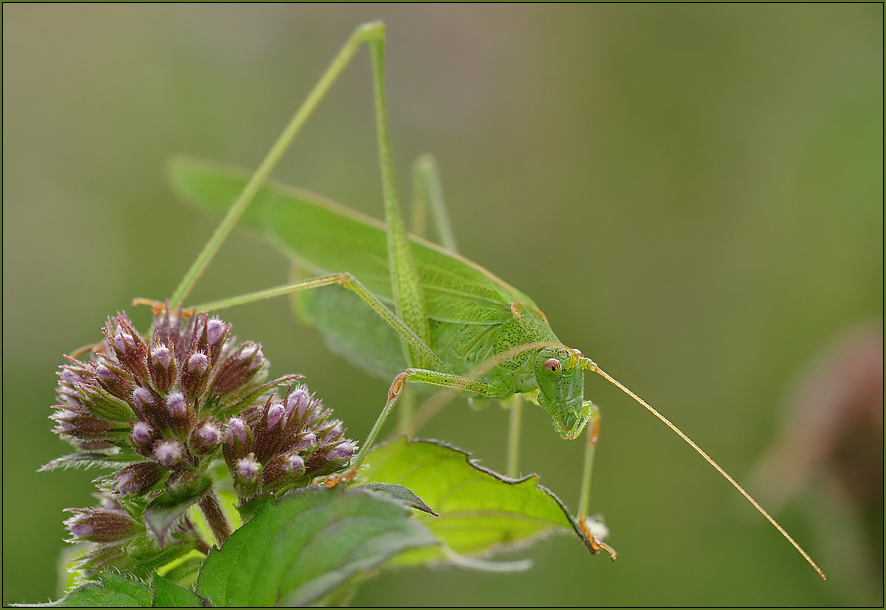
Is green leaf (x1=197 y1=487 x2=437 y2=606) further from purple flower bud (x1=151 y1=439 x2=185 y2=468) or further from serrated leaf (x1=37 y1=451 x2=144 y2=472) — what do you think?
serrated leaf (x1=37 y1=451 x2=144 y2=472)

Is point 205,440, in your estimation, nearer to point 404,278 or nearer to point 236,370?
point 236,370

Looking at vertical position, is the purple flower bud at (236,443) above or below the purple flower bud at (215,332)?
below

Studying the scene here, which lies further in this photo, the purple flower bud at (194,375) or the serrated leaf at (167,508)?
the purple flower bud at (194,375)

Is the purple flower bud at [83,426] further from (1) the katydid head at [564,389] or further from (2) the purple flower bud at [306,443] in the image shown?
(1) the katydid head at [564,389]

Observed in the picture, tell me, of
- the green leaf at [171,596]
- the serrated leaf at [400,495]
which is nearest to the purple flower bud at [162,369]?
the green leaf at [171,596]

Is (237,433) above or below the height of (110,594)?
above

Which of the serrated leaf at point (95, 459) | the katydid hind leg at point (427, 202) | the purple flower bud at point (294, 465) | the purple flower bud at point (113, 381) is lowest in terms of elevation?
the purple flower bud at point (294, 465)

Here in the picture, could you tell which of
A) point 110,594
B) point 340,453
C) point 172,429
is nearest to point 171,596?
point 110,594
